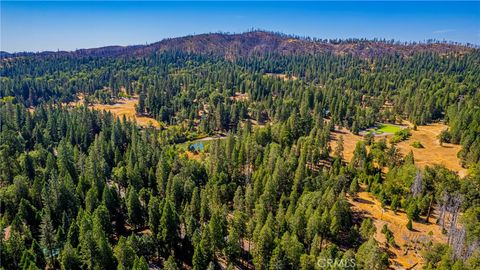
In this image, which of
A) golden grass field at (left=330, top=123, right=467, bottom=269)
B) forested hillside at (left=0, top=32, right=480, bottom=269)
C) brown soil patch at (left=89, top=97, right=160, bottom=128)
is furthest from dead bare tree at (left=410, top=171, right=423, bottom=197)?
brown soil patch at (left=89, top=97, right=160, bottom=128)

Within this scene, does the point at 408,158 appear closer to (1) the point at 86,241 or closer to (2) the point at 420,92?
(1) the point at 86,241

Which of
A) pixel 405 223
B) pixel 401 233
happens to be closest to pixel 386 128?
pixel 405 223

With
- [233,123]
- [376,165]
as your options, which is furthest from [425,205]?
[233,123]

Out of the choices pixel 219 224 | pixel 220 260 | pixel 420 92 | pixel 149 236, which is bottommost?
pixel 220 260

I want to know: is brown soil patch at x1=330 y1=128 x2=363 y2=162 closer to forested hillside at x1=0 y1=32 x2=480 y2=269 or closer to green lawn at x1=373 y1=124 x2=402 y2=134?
forested hillside at x1=0 y1=32 x2=480 y2=269

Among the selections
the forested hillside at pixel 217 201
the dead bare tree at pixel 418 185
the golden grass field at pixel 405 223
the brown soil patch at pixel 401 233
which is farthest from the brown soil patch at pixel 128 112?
the dead bare tree at pixel 418 185

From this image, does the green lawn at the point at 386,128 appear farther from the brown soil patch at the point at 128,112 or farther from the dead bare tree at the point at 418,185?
the brown soil patch at the point at 128,112
